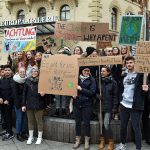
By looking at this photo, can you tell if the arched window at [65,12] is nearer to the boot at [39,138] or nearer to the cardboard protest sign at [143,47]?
the boot at [39,138]

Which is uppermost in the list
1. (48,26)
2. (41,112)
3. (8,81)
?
(48,26)

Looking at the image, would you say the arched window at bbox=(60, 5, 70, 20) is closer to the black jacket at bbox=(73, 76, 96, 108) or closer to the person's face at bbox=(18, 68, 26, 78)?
the person's face at bbox=(18, 68, 26, 78)

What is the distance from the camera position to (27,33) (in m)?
9.10

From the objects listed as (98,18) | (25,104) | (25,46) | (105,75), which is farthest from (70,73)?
(98,18)

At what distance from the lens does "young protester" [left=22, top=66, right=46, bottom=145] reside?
6922mm

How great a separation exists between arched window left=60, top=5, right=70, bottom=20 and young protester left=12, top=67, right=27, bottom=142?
15.7m

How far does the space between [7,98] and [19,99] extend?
33cm

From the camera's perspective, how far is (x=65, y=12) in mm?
22688

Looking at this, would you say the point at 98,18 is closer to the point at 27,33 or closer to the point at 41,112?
the point at 27,33

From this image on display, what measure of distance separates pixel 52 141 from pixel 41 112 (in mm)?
682

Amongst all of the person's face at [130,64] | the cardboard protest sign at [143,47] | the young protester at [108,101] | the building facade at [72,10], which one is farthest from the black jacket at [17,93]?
the building facade at [72,10]

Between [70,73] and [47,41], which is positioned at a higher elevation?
[47,41]

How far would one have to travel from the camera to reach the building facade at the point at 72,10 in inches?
851

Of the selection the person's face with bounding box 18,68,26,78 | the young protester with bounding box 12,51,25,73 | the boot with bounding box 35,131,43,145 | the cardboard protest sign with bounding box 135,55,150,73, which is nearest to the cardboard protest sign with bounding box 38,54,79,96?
the person's face with bounding box 18,68,26,78
